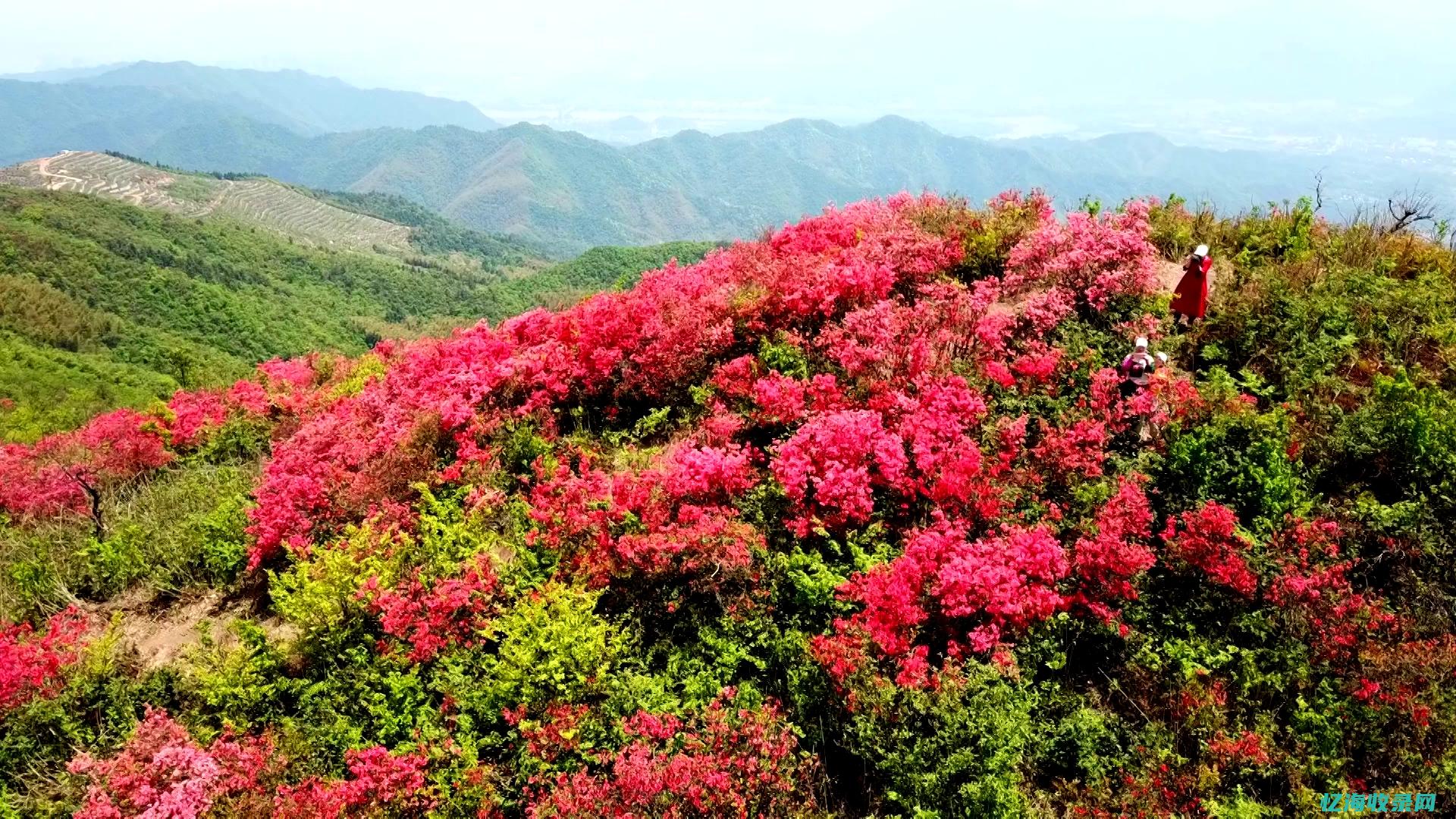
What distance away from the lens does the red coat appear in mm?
8656

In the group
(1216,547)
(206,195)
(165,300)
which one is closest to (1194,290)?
(1216,547)

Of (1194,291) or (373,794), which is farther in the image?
(1194,291)

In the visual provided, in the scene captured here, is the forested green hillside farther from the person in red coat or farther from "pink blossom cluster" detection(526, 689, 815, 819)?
the person in red coat

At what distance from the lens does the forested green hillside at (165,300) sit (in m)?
54.4

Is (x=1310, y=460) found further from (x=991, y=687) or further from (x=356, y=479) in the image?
(x=356, y=479)

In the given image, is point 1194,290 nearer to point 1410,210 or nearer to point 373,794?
point 1410,210

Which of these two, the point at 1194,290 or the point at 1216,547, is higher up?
the point at 1194,290

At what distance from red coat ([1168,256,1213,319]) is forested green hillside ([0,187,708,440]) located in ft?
117

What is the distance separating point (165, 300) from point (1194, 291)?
381 feet

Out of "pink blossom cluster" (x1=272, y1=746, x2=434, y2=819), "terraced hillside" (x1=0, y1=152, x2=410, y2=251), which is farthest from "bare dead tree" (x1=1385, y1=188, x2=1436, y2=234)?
"terraced hillside" (x1=0, y1=152, x2=410, y2=251)

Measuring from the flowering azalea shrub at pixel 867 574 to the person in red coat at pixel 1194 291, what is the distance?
248 millimetres

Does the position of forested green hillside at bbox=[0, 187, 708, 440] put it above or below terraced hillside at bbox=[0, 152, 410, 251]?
below

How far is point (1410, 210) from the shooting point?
10.6 m

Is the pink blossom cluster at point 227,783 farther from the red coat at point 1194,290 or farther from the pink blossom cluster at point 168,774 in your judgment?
the red coat at point 1194,290
